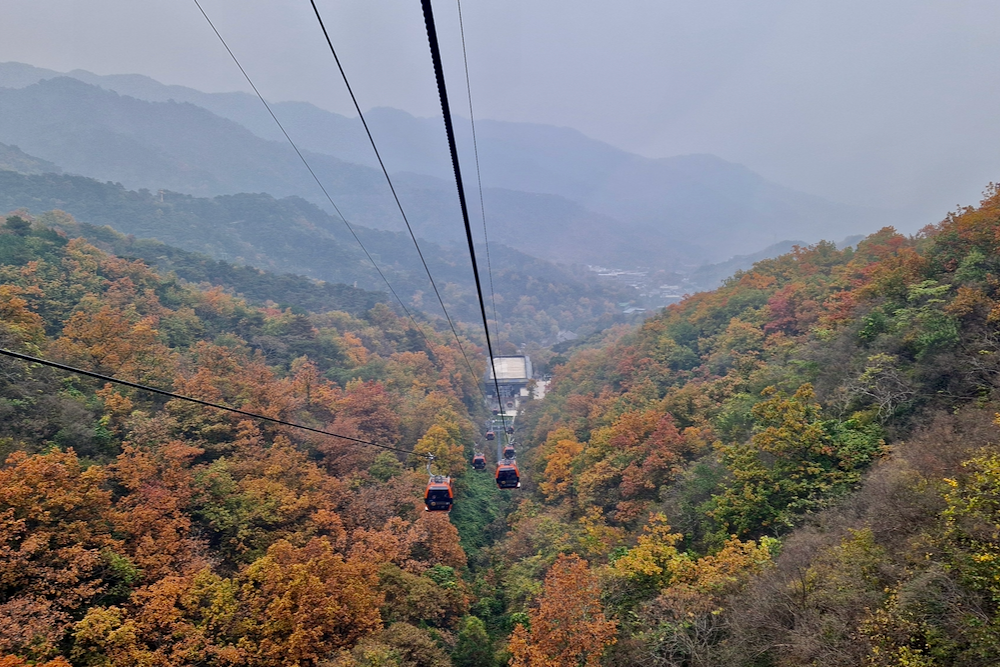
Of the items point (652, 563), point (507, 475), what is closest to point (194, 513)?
point (507, 475)

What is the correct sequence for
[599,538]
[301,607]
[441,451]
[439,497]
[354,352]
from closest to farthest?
A: [301,607] → [439,497] → [599,538] → [441,451] → [354,352]

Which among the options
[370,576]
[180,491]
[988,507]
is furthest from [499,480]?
[988,507]

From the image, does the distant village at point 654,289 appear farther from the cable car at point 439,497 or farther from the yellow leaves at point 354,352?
the cable car at point 439,497

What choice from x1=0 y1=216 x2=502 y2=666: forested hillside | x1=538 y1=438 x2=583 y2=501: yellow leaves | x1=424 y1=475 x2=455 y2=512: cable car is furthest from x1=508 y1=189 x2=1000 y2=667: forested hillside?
x1=0 y1=216 x2=502 y2=666: forested hillside

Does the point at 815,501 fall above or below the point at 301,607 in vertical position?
above

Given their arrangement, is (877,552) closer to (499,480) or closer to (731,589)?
(731,589)

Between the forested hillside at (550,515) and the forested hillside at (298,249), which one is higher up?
the forested hillside at (298,249)

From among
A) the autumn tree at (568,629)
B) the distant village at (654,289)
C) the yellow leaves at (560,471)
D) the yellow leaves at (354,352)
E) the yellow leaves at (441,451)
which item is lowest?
the autumn tree at (568,629)

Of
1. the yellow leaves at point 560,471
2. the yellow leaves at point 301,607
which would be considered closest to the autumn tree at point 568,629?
the yellow leaves at point 301,607

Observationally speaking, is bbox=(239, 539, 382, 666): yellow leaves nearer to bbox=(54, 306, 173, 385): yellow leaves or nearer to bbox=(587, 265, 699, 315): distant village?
bbox=(54, 306, 173, 385): yellow leaves

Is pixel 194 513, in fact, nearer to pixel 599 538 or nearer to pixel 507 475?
pixel 507 475
